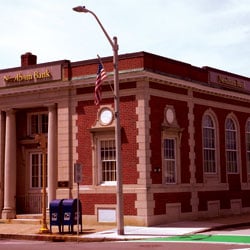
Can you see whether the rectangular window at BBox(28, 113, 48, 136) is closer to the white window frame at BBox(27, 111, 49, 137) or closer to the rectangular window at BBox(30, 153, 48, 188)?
the white window frame at BBox(27, 111, 49, 137)

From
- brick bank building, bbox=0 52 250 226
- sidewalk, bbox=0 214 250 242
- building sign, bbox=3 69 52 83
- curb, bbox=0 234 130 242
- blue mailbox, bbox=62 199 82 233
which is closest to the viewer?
curb, bbox=0 234 130 242

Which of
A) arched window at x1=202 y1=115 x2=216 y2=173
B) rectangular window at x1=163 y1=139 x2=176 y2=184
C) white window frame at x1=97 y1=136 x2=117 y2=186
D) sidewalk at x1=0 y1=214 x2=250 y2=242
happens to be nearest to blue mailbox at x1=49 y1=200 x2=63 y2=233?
sidewalk at x1=0 y1=214 x2=250 y2=242

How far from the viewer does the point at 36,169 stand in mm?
28375

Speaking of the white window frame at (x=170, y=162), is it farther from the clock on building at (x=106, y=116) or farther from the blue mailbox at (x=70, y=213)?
the blue mailbox at (x=70, y=213)

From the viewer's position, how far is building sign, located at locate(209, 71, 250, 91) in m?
30.1

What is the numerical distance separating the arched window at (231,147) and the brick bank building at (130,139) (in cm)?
6

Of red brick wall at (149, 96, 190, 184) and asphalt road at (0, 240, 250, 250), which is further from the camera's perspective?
red brick wall at (149, 96, 190, 184)

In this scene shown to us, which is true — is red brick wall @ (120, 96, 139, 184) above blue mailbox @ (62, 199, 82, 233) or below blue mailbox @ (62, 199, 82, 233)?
above

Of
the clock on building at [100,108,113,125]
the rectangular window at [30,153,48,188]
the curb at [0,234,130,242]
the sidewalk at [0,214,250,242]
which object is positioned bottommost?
the curb at [0,234,130,242]

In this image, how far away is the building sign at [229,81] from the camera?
3008cm

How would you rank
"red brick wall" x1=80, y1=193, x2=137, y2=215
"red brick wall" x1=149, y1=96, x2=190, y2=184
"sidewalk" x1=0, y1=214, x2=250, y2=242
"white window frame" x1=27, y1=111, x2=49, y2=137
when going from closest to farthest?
"sidewalk" x1=0, y1=214, x2=250, y2=242, "red brick wall" x1=80, y1=193, x2=137, y2=215, "red brick wall" x1=149, y1=96, x2=190, y2=184, "white window frame" x1=27, y1=111, x2=49, y2=137

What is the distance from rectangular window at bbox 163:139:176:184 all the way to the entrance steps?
6.23 m

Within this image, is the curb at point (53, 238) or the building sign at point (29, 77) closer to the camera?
the curb at point (53, 238)

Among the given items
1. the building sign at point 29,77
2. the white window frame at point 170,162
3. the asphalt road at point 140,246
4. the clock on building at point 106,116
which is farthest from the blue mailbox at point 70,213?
the building sign at point 29,77
